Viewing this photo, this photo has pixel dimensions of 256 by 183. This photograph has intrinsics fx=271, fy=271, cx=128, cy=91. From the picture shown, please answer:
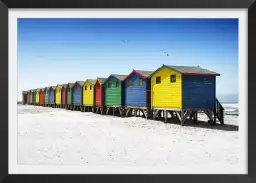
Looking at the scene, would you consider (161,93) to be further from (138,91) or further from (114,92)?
(114,92)

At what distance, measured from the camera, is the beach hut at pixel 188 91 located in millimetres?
15789

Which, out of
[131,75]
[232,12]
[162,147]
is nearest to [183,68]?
[131,75]

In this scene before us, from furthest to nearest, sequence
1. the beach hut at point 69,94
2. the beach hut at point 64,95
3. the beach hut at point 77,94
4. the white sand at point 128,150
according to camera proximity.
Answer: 1. the beach hut at point 64,95
2. the beach hut at point 69,94
3. the beach hut at point 77,94
4. the white sand at point 128,150

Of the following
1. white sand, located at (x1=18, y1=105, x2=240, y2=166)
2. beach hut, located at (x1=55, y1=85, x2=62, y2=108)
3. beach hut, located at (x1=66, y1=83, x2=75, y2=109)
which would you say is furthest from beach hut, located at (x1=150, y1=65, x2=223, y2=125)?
beach hut, located at (x1=55, y1=85, x2=62, y2=108)

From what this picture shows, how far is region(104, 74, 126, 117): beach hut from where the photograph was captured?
76.8ft

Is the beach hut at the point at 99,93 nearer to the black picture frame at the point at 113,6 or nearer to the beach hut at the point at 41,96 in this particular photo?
the black picture frame at the point at 113,6

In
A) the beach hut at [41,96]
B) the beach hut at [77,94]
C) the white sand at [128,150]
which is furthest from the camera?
the beach hut at [41,96]

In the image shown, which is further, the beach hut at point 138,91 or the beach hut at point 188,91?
the beach hut at point 138,91

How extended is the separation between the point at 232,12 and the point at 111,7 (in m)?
2.30

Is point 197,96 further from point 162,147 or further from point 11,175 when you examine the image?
point 11,175

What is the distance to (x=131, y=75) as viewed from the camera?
22.2 meters

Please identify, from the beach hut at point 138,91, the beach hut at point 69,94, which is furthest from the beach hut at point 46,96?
the beach hut at point 138,91

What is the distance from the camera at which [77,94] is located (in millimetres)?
34750

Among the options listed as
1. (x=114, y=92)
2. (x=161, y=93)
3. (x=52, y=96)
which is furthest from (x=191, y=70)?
(x=52, y=96)
